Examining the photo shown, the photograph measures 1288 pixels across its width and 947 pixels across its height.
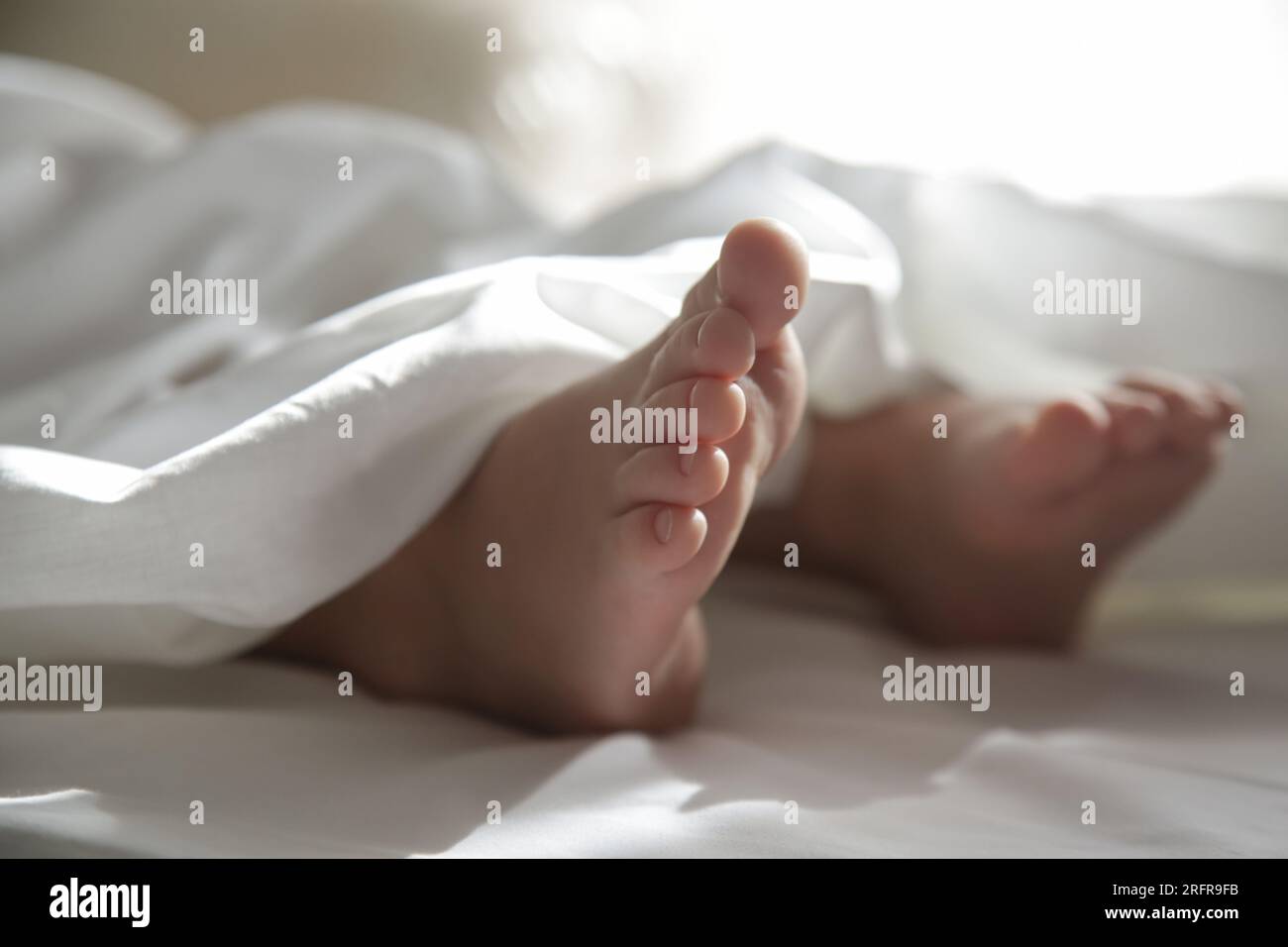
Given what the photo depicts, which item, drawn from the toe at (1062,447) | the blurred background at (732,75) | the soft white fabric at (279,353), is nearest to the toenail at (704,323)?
the soft white fabric at (279,353)

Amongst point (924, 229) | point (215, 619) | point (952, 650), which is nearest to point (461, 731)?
point (215, 619)

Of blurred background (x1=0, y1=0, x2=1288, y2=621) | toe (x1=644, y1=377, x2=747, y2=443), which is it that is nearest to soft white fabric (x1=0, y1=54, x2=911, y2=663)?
toe (x1=644, y1=377, x2=747, y2=443)

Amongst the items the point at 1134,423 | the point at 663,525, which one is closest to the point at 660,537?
the point at 663,525

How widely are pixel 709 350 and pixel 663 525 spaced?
0.07 m

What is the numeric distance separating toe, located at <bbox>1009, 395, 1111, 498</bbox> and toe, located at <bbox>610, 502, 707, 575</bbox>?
0.27 meters

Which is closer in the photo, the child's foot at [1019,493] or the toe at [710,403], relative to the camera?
the toe at [710,403]

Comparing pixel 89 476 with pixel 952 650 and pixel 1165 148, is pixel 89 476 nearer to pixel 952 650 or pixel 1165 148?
pixel 952 650

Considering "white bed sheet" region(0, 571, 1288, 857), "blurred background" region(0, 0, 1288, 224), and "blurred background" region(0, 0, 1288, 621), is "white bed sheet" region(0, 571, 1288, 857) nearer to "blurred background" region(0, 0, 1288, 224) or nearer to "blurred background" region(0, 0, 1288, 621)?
"blurred background" region(0, 0, 1288, 621)

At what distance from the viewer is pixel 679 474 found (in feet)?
1.40

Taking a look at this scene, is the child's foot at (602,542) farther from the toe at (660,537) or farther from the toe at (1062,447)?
the toe at (1062,447)

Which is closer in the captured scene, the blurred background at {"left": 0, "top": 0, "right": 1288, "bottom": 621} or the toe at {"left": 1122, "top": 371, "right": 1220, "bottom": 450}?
the toe at {"left": 1122, "top": 371, "right": 1220, "bottom": 450}

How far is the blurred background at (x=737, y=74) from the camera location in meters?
1.36

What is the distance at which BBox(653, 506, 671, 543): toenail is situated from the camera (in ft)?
1.42
